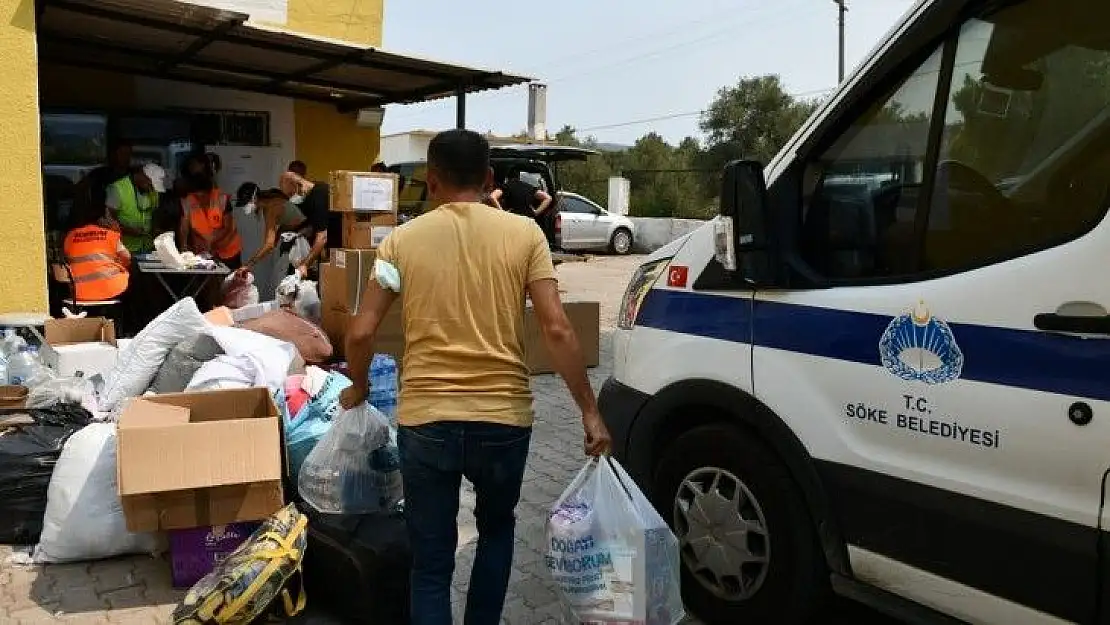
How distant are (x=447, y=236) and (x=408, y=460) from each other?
0.67 m

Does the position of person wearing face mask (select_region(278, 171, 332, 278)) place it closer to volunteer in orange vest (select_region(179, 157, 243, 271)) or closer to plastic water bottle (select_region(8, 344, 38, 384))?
volunteer in orange vest (select_region(179, 157, 243, 271))

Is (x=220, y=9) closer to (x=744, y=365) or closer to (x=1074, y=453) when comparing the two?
(x=744, y=365)

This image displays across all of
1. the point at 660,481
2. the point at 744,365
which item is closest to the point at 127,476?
the point at 660,481

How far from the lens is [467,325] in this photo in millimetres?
2605

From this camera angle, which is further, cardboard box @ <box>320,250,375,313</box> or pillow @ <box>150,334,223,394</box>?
cardboard box @ <box>320,250,375,313</box>

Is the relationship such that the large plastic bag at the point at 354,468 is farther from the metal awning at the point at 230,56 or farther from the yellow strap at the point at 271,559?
the metal awning at the point at 230,56

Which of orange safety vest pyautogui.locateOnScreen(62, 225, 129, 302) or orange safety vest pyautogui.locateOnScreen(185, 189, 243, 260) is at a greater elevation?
orange safety vest pyautogui.locateOnScreen(185, 189, 243, 260)

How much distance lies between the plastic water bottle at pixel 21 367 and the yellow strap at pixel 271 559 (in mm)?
2593

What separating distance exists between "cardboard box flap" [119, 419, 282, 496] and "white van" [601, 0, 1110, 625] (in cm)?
153

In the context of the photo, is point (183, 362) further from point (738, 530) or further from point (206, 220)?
point (206, 220)

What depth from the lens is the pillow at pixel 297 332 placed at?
6.33 meters

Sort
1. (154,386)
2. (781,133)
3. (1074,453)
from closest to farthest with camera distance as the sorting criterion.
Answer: (1074,453) → (154,386) → (781,133)

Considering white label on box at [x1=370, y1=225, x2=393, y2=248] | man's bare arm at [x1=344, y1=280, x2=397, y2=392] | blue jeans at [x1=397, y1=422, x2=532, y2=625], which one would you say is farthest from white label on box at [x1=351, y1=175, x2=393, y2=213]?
blue jeans at [x1=397, y1=422, x2=532, y2=625]

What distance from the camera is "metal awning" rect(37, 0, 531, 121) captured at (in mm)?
7457
